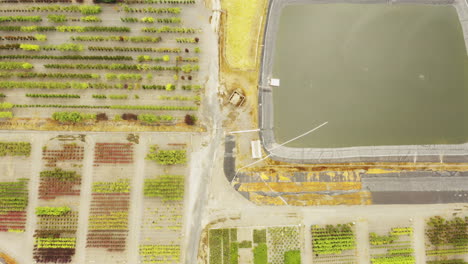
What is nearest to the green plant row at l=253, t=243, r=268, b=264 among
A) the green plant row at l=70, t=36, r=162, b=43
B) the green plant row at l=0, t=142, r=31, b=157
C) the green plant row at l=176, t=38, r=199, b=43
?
the green plant row at l=176, t=38, r=199, b=43

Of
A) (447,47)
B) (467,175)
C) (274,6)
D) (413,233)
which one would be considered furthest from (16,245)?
(447,47)

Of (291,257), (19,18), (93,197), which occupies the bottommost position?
(291,257)

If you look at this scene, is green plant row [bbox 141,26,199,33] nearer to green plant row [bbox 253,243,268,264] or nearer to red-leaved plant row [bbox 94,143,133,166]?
red-leaved plant row [bbox 94,143,133,166]

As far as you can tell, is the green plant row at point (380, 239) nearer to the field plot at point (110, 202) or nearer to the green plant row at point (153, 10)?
the field plot at point (110, 202)

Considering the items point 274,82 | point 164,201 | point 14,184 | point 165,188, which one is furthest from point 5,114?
point 274,82

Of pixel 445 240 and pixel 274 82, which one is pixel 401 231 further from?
pixel 274 82

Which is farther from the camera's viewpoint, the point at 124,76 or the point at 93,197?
the point at 124,76

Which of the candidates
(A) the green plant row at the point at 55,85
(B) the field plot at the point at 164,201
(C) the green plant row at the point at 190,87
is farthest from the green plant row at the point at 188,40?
(B) the field plot at the point at 164,201
